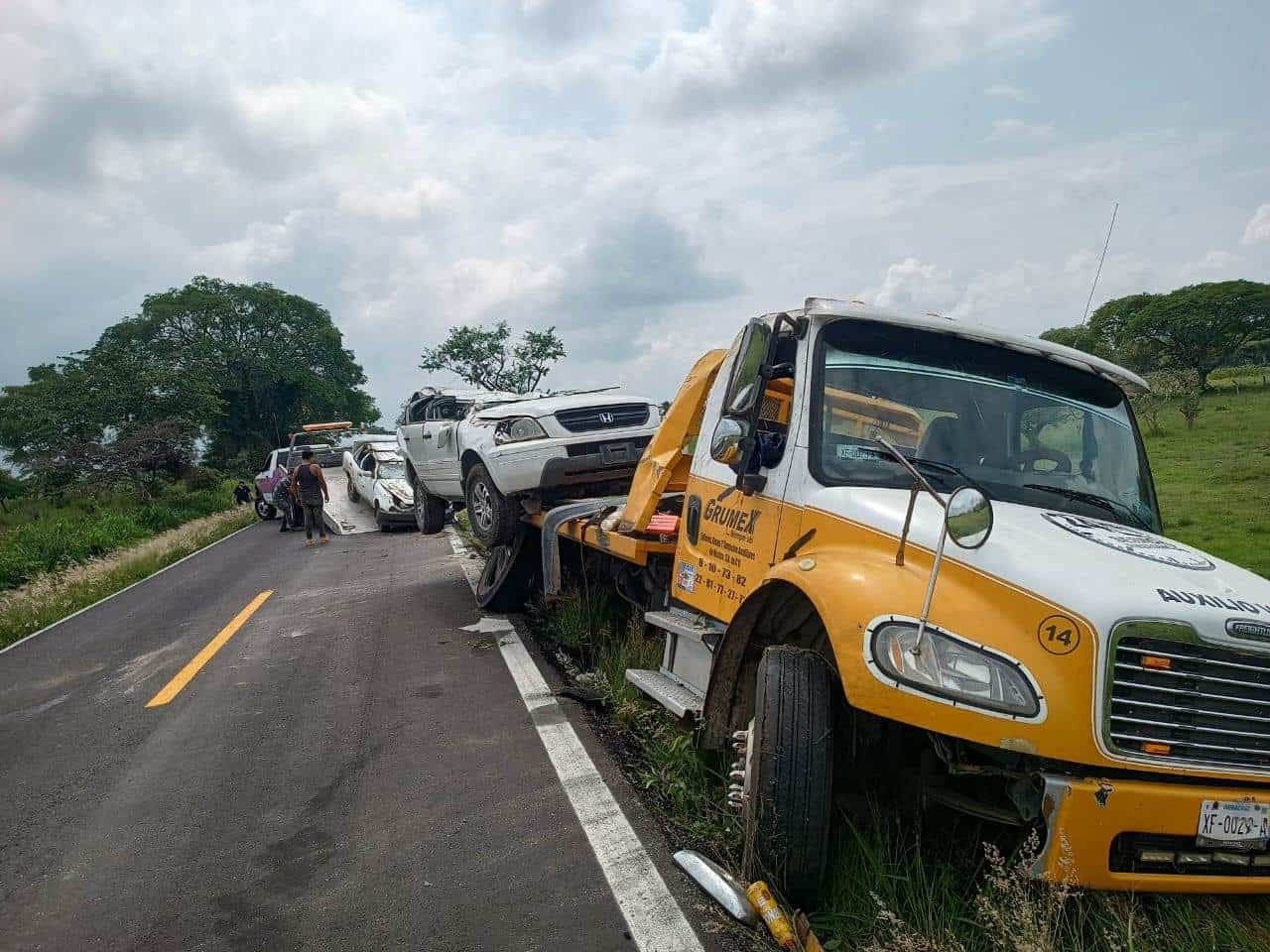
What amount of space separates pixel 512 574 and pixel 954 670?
572cm

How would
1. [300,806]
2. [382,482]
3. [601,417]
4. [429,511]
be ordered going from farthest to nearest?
[382,482], [429,511], [601,417], [300,806]

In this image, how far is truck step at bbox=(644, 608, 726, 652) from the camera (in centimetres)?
402

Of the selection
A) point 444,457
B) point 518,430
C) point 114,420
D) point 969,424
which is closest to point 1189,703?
point 969,424

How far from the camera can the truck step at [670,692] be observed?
12.7ft

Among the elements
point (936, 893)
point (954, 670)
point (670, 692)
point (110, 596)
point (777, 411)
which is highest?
point (777, 411)

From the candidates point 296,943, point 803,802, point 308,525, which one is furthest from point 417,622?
point 308,525

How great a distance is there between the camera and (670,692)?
4137 mm

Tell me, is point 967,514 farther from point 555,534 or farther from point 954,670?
point 555,534

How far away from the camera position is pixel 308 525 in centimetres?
1709

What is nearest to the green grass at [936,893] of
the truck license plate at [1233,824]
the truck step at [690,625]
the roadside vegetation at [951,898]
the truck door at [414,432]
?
the roadside vegetation at [951,898]

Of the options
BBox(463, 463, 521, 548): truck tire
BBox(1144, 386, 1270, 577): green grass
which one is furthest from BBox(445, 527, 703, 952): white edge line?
BBox(1144, 386, 1270, 577): green grass

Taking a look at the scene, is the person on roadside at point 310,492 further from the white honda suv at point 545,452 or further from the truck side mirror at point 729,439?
the truck side mirror at point 729,439

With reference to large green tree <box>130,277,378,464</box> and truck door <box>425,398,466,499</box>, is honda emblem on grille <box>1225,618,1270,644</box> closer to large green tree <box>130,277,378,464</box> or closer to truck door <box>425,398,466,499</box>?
truck door <box>425,398,466,499</box>

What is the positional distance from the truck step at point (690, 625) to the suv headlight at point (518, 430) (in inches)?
117
